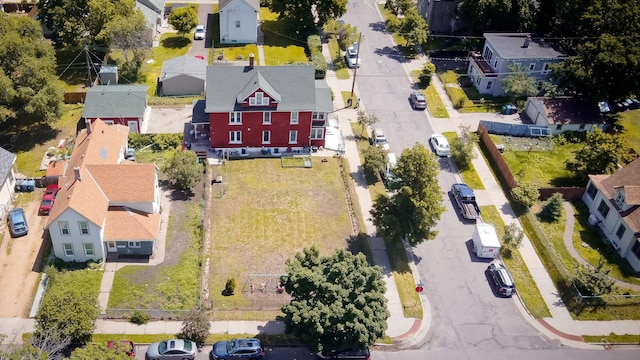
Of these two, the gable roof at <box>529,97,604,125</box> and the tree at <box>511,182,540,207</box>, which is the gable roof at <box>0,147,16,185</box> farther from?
the gable roof at <box>529,97,604,125</box>

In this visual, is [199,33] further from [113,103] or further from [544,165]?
[544,165]

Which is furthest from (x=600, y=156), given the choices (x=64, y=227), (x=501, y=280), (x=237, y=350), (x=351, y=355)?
(x=64, y=227)

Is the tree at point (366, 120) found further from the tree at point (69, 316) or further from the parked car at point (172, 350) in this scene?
the tree at point (69, 316)

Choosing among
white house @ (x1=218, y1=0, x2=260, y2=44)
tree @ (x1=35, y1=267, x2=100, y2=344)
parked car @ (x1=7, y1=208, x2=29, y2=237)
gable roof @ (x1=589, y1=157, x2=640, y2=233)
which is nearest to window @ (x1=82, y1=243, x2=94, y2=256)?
tree @ (x1=35, y1=267, x2=100, y2=344)

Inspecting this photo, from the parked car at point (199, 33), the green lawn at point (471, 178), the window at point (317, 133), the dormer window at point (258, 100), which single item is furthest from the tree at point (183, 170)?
the parked car at point (199, 33)

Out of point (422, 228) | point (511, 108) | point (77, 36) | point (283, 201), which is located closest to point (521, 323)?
point (422, 228)

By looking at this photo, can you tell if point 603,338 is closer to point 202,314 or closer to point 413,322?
point 413,322
